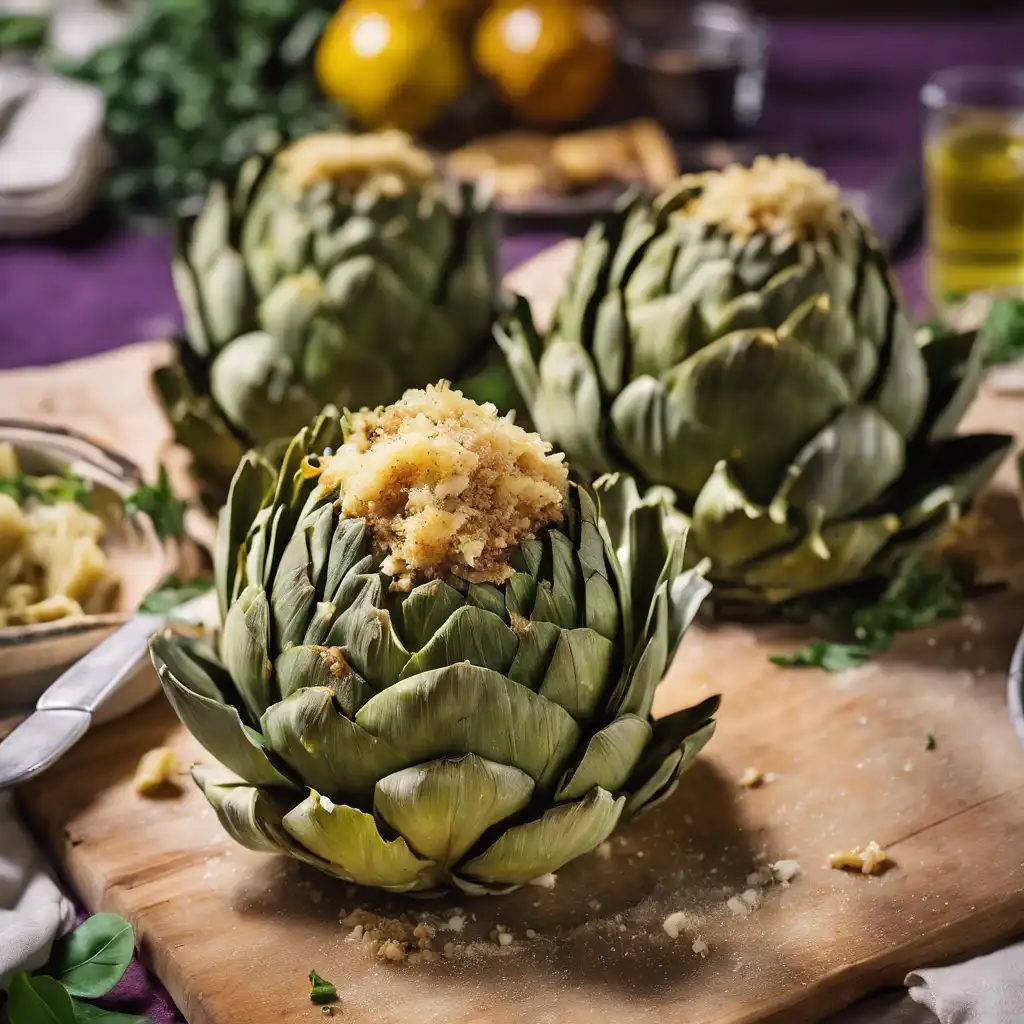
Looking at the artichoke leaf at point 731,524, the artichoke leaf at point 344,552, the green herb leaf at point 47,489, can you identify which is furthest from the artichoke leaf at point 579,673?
the green herb leaf at point 47,489

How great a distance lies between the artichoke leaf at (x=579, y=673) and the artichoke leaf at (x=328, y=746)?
0.08 meters

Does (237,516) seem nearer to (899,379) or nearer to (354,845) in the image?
(354,845)

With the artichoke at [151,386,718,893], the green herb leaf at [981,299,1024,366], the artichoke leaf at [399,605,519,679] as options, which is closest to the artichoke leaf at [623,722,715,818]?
the artichoke at [151,386,718,893]

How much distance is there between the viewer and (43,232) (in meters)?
1.67

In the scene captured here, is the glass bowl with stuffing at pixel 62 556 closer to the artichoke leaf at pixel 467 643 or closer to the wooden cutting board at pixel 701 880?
the wooden cutting board at pixel 701 880

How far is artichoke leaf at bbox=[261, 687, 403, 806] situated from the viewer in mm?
724

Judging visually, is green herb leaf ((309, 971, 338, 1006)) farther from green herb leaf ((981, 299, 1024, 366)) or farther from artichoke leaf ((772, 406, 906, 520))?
green herb leaf ((981, 299, 1024, 366))

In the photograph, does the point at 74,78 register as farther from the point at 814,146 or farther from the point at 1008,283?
the point at 1008,283

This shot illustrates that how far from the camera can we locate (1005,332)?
1.32 m

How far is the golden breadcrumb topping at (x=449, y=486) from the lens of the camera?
2.39ft

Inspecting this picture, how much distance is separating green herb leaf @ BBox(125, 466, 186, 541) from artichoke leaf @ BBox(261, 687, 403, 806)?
0.30 metres

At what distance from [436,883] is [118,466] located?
412mm

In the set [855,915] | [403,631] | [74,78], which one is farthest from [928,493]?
[74,78]

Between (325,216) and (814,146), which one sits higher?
(325,216)
